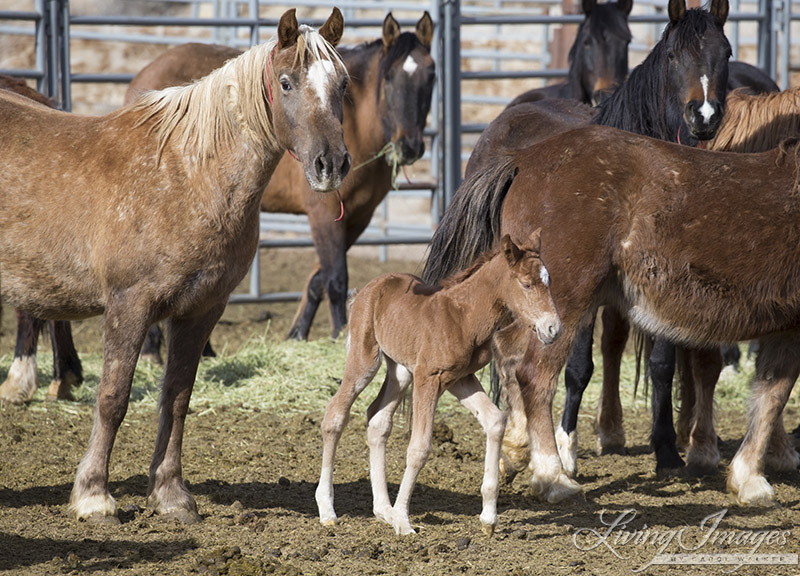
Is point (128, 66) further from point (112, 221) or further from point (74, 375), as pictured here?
point (112, 221)

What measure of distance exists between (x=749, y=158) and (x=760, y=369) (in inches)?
39.9

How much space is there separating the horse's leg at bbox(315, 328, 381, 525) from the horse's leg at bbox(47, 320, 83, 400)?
289 centimetres

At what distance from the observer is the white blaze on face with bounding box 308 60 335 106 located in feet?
12.0

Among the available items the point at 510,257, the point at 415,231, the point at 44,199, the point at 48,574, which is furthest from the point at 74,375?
the point at 415,231

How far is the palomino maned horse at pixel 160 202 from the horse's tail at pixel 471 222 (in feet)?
3.01

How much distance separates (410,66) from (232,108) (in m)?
3.63

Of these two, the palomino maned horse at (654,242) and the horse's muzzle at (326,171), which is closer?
the horse's muzzle at (326,171)

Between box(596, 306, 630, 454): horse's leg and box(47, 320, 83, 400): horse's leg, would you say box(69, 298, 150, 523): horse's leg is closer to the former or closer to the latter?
box(47, 320, 83, 400): horse's leg

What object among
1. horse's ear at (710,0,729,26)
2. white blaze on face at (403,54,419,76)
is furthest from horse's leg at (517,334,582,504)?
white blaze on face at (403,54,419,76)

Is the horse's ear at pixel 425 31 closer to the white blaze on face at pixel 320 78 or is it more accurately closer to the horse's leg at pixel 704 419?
the horse's leg at pixel 704 419

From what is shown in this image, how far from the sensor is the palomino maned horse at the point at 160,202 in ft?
12.0

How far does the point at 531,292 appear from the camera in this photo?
3.45 m

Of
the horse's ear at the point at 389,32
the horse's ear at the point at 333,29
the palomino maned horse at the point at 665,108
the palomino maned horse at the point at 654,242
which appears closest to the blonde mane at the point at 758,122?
the palomino maned horse at the point at 665,108

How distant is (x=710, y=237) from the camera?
404 cm
